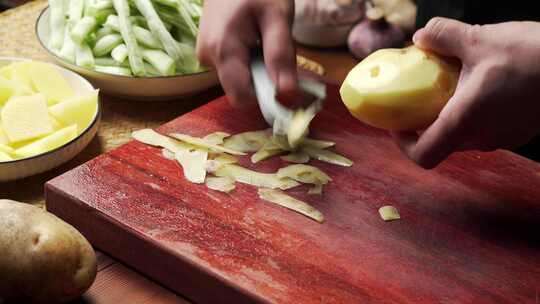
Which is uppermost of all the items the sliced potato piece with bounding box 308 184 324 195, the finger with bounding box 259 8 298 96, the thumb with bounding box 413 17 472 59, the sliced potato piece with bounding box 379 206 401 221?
the thumb with bounding box 413 17 472 59

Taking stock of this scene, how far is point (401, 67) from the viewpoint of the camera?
131 cm

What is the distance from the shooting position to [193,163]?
145 centimetres

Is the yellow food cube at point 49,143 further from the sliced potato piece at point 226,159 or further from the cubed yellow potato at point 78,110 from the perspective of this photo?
the sliced potato piece at point 226,159

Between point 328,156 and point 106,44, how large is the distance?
623 mm

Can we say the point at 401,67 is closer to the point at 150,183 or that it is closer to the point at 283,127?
the point at 283,127

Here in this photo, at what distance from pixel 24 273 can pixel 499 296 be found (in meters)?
0.72

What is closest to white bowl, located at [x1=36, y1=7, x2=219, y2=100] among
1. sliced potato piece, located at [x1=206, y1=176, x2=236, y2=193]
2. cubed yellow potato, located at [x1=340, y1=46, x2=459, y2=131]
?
sliced potato piece, located at [x1=206, y1=176, x2=236, y2=193]

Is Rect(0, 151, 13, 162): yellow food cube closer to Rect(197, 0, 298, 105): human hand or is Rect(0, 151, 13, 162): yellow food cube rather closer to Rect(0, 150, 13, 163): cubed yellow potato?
Rect(0, 150, 13, 163): cubed yellow potato

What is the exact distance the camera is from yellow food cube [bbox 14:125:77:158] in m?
1.44

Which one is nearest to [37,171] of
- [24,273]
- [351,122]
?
[24,273]

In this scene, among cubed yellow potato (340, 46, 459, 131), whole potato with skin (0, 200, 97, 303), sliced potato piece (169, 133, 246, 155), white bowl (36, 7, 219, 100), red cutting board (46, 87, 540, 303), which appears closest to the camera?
whole potato with skin (0, 200, 97, 303)

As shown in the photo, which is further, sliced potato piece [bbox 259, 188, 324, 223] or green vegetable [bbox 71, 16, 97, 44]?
green vegetable [bbox 71, 16, 97, 44]

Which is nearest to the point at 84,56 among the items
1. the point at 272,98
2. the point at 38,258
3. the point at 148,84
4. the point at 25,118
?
the point at 148,84

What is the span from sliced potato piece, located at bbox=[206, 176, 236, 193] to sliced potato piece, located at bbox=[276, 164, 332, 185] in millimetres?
98
